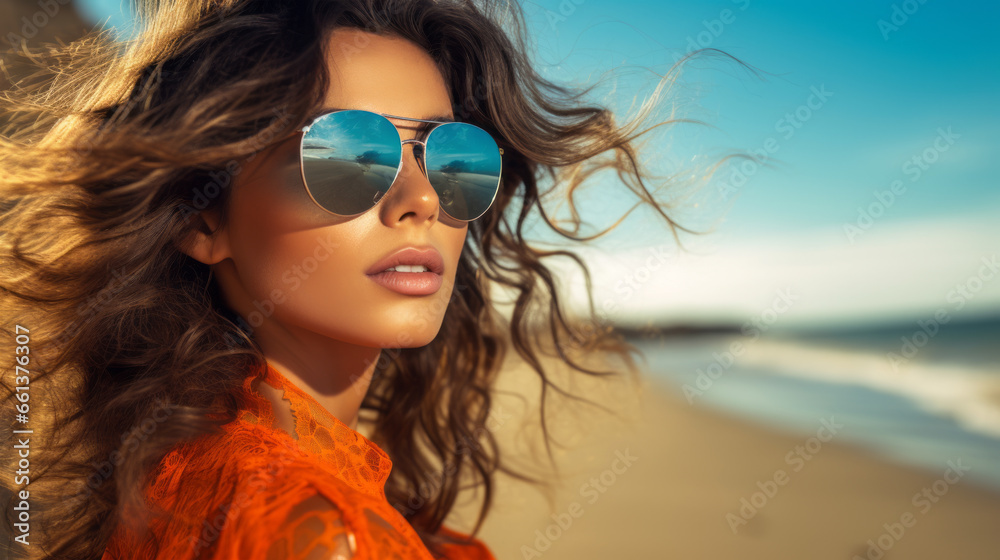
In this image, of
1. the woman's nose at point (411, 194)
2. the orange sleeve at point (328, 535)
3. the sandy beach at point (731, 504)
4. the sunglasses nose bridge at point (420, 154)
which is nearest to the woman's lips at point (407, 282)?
the woman's nose at point (411, 194)

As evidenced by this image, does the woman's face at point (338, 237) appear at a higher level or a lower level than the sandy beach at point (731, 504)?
higher

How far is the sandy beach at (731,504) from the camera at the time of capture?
4578 millimetres

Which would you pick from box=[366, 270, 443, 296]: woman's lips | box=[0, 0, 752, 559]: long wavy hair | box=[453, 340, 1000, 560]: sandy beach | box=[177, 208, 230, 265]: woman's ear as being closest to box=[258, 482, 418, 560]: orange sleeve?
box=[0, 0, 752, 559]: long wavy hair

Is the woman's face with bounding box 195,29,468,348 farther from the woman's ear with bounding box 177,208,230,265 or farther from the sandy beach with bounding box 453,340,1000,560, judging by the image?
the sandy beach with bounding box 453,340,1000,560

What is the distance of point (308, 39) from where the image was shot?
1713mm

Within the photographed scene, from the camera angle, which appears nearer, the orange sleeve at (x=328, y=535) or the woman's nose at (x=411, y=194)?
the orange sleeve at (x=328, y=535)

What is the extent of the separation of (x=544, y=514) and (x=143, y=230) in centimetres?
424

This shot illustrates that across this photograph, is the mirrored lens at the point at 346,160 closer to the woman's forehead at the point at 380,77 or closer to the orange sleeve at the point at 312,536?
the woman's forehead at the point at 380,77

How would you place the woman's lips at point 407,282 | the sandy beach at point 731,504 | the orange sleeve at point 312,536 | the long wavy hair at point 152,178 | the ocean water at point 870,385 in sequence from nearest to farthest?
the orange sleeve at point 312,536
the long wavy hair at point 152,178
the woman's lips at point 407,282
the sandy beach at point 731,504
the ocean water at point 870,385

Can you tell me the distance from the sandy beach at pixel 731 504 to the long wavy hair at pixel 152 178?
1765 millimetres

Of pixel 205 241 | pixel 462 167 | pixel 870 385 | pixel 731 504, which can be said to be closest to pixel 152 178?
pixel 205 241

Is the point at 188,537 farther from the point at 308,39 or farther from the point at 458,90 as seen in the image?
the point at 458,90

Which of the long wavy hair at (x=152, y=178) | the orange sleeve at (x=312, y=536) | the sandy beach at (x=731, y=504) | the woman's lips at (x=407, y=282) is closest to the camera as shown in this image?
the orange sleeve at (x=312, y=536)

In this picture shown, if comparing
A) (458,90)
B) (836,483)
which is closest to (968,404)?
(836,483)
